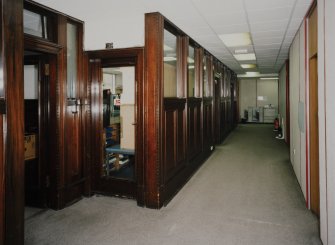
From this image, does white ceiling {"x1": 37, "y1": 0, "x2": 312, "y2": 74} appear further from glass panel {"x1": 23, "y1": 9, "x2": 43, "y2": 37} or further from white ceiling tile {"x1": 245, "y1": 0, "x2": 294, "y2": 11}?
glass panel {"x1": 23, "y1": 9, "x2": 43, "y2": 37}

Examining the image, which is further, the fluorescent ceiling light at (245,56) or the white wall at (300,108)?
the fluorescent ceiling light at (245,56)

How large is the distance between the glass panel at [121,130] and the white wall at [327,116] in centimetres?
251

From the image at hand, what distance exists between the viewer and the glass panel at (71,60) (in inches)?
156

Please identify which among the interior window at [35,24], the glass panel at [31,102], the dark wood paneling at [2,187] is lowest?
the dark wood paneling at [2,187]

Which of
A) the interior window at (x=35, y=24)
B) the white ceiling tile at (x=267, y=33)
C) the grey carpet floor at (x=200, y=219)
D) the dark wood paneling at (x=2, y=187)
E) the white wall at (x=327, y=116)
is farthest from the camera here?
the white ceiling tile at (x=267, y=33)

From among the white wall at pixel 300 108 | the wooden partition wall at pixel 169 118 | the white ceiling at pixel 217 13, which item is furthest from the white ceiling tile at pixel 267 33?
the wooden partition wall at pixel 169 118

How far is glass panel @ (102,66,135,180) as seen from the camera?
4.69 m

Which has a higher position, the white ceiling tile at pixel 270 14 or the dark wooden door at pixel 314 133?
the white ceiling tile at pixel 270 14

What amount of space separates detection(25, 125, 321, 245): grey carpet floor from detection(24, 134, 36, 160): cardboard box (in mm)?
864

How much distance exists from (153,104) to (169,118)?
0.54 m

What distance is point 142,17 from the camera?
151 inches

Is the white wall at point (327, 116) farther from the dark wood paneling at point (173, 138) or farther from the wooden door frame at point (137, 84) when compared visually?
the wooden door frame at point (137, 84)

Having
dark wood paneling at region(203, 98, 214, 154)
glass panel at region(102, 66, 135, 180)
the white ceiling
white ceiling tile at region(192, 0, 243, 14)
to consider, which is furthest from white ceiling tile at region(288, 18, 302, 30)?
glass panel at region(102, 66, 135, 180)

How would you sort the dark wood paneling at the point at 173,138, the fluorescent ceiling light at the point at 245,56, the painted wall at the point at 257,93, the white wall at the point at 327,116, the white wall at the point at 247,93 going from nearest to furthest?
the white wall at the point at 327,116
the dark wood paneling at the point at 173,138
the fluorescent ceiling light at the point at 245,56
the painted wall at the point at 257,93
the white wall at the point at 247,93
